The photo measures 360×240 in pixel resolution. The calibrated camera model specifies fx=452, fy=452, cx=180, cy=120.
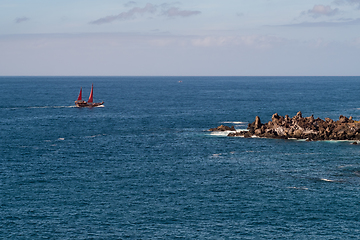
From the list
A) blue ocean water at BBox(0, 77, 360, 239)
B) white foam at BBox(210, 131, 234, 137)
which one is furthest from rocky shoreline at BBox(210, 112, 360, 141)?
blue ocean water at BBox(0, 77, 360, 239)

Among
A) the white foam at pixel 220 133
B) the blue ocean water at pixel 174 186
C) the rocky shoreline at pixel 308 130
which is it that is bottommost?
the blue ocean water at pixel 174 186

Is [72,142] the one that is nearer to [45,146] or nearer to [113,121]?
[45,146]

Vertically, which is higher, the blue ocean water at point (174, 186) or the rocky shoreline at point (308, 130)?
the rocky shoreline at point (308, 130)

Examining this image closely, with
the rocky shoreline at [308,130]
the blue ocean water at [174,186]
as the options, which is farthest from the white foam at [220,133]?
the rocky shoreline at [308,130]

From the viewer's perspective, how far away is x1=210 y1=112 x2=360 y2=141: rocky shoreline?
4884 inches

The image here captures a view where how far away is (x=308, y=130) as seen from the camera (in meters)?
127

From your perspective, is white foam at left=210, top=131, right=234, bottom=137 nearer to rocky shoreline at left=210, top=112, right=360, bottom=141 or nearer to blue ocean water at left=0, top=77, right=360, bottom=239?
blue ocean water at left=0, top=77, right=360, bottom=239

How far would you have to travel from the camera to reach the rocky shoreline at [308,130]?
124 meters

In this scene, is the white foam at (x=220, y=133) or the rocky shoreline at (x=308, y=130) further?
the white foam at (x=220, y=133)

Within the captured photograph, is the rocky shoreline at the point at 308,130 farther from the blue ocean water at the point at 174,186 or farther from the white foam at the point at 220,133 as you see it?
the blue ocean water at the point at 174,186

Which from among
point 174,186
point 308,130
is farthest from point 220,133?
point 174,186

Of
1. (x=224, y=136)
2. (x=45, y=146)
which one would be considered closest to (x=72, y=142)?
(x=45, y=146)

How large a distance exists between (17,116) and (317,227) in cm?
14563

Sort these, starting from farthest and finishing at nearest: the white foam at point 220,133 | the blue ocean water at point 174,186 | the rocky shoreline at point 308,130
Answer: the white foam at point 220,133 → the rocky shoreline at point 308,130 → the blue ocean water at point 174,186
